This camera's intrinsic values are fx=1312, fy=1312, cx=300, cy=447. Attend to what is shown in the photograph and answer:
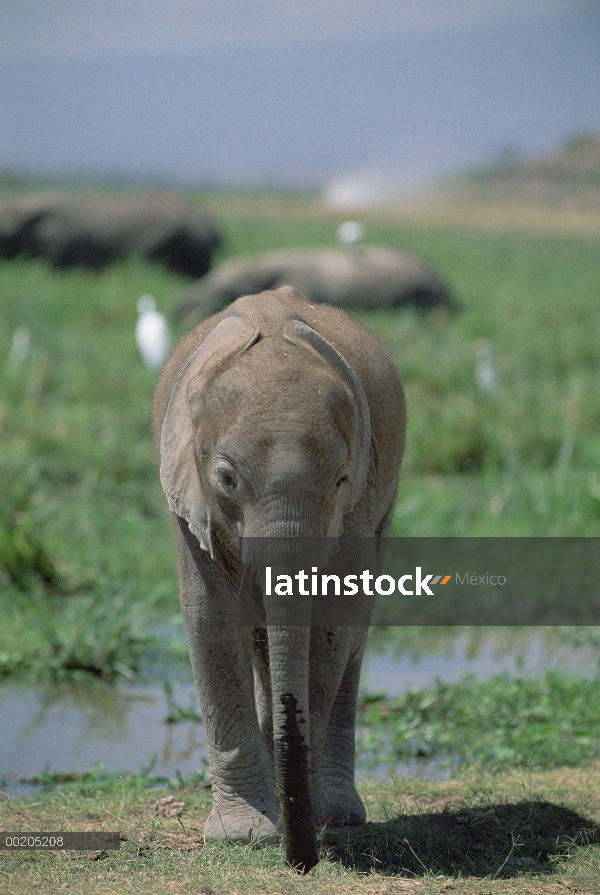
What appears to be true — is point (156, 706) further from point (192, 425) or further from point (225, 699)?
point (192, 425)

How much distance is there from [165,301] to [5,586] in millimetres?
8018

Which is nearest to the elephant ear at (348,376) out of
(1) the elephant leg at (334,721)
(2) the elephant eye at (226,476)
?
(2) the elephant eye at (226,476)

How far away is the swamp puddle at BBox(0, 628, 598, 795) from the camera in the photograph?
4941mm

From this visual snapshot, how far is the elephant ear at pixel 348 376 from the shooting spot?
11.4ft

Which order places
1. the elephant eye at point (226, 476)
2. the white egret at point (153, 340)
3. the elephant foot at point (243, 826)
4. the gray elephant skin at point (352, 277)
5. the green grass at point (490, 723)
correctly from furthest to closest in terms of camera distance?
the gray elephant skin at point (352, 277), the white egret at point (153, 340), the green grass at point (490, 723), the elephant foot at point (243, 826), the elephant eye at point (226, 476)

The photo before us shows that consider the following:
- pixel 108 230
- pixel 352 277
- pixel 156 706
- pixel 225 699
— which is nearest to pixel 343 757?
pixel 225 699

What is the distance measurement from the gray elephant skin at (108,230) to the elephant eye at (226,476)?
12.9m

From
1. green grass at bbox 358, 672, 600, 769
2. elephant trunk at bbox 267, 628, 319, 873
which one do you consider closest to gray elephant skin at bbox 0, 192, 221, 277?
green grass at bbox 358, 672, 600, 769

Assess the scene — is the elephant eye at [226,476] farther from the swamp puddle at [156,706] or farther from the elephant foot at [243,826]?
the swamp puddle at [156,706]

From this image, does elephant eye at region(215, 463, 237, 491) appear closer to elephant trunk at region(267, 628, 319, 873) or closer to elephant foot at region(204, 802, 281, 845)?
elephant trunk at region(267, 628, 319, 873)

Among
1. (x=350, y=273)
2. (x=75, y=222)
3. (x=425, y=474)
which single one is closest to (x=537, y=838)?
(x=425, y=474)

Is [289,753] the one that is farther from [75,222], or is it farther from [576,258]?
[576,258]

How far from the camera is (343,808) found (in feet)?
13.2

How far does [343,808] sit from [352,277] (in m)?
10.5
